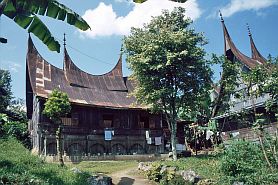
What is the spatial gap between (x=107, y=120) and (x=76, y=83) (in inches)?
143

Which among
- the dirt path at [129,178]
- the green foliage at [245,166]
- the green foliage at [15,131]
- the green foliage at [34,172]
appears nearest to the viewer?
the green foliage at [34,172]

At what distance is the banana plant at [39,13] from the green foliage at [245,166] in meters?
7.65

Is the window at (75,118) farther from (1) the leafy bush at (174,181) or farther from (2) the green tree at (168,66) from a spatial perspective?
(1) the leafy bush at (174,181)

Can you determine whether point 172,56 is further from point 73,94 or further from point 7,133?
point 7,133

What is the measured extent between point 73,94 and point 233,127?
39.1ft

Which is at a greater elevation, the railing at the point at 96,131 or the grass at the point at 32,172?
the railing at the point at 96,131

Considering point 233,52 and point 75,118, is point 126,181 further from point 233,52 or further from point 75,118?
point 233,52

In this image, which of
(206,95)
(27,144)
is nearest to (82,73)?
(27,144)

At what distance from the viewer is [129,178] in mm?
16156

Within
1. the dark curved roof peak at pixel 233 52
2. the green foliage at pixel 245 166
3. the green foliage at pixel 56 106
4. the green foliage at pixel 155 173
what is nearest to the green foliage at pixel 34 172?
the green foliage at pixel 56 106

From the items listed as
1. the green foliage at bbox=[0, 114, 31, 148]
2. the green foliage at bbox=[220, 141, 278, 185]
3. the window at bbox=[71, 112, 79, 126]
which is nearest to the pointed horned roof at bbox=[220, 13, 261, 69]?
the green foliage at bbox=[220, 141, 278, 185]

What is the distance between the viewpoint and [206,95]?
21.6 meters

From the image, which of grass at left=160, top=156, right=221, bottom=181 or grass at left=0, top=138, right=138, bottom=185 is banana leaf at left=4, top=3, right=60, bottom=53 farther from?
grass at left=160, top=156, right=221, bottom=181

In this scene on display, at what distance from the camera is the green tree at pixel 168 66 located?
798 inches
